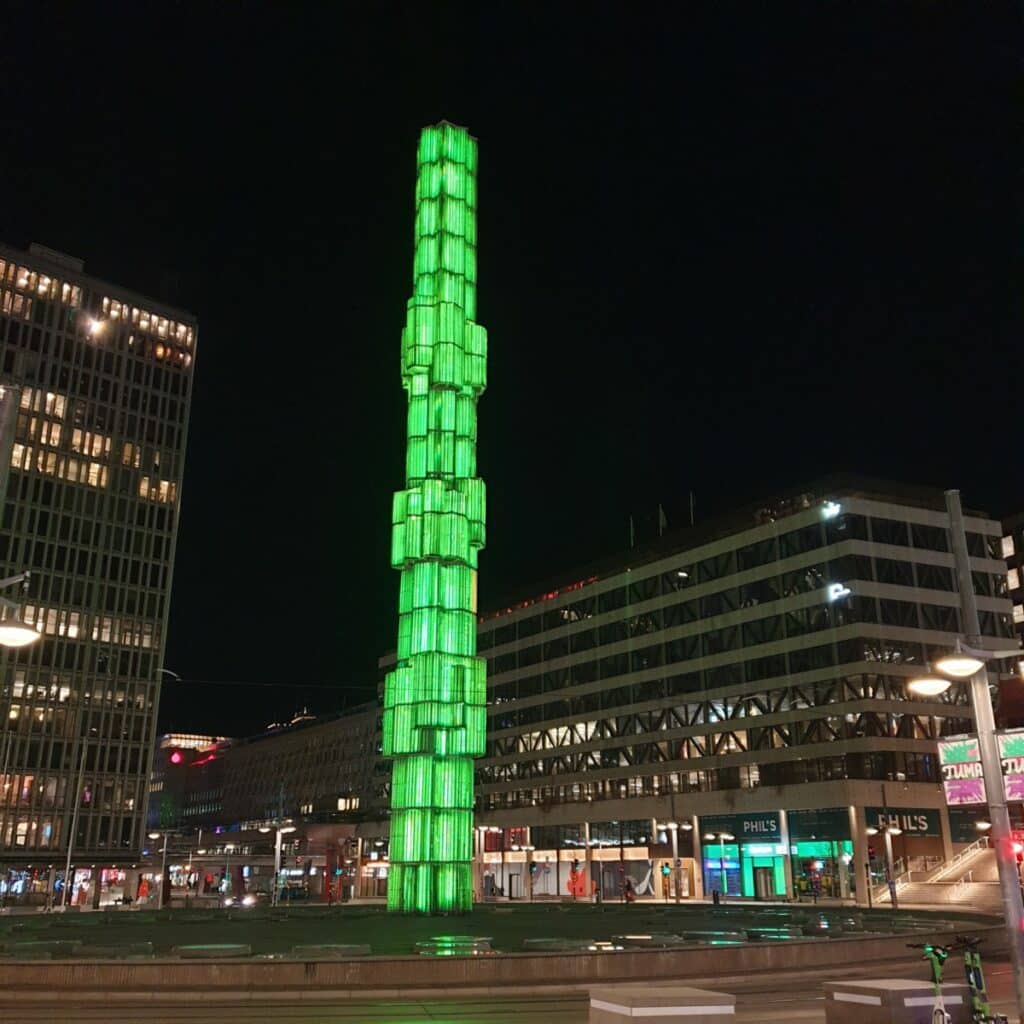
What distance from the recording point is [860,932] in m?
27.8

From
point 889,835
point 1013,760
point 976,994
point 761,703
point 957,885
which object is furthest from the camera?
point 761,703

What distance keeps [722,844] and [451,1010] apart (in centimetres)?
6607

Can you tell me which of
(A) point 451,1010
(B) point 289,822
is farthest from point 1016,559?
(A) point 451,1010

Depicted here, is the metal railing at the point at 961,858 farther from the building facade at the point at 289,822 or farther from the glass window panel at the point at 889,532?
the building facade at the point at 289,822

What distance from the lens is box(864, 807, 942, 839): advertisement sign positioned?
7075 cm

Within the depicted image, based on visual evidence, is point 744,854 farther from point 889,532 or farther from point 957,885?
point 889,532

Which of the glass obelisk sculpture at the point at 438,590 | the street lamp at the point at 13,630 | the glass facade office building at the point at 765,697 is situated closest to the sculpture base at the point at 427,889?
the glass obelisk sculpture at the point at 438,590

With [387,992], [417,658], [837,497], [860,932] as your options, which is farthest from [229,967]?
[837,497]

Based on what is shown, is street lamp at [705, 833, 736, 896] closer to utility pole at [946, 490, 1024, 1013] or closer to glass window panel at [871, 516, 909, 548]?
glass window panel at [871, 516, 909, 548]

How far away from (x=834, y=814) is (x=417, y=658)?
3578 centimetres

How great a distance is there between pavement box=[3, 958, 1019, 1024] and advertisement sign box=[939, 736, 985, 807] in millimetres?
5245

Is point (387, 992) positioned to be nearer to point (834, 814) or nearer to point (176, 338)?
point (834, 814)

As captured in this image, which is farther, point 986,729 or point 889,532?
point 889,532

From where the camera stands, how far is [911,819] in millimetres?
71625
